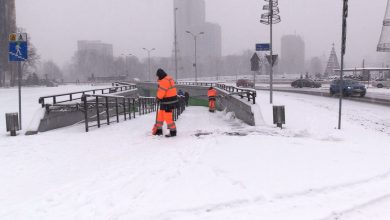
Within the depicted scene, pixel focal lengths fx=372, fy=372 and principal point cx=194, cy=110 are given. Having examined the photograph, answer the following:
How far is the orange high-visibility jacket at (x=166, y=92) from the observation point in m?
9.84

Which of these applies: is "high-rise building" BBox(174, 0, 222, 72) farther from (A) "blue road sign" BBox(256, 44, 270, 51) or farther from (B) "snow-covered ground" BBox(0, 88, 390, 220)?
(B) "snow-covered ground" BBox(0, 88, 390, 220)

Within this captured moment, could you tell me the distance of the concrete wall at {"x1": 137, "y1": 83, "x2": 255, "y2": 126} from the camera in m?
13.0

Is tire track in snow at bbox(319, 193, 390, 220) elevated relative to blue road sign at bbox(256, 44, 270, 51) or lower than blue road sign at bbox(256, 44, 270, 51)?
lower

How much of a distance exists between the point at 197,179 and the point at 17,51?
9174 mm

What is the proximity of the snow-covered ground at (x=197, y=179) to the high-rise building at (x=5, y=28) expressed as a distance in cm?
7212

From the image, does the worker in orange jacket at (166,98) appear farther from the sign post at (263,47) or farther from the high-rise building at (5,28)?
the high-rise building at (5,28)

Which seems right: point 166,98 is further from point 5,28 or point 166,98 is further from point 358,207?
point 5,28

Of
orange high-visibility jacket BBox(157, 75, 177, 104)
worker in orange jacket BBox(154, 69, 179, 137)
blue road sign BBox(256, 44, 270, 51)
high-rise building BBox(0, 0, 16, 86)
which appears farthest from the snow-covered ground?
high-rise building BBox(0, 0, 16, 86)

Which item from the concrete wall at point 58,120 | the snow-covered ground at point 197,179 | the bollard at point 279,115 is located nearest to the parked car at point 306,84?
the concrete wall at point 58,120

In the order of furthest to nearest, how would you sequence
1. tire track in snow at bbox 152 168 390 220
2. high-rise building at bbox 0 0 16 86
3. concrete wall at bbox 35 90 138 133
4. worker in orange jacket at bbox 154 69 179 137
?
high-rise building at bbox 0 0 16 86 < concrete wall at bbox 35 90 138 133 < worker in orange jacket at bbox 154 69 179 137 < tire track in snow at bbox 152 168 390 220

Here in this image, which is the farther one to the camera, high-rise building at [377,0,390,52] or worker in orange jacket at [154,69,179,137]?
high-rise building at [377,0,390,52]

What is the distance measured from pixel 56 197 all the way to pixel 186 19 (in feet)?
527

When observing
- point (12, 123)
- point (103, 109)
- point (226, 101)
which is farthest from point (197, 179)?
point (226, 101)

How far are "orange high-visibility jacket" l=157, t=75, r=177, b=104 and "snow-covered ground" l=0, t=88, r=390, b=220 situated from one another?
119cm
